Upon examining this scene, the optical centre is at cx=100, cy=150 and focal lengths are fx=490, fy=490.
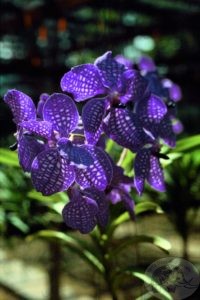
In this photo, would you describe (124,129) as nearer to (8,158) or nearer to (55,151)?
(55,151)

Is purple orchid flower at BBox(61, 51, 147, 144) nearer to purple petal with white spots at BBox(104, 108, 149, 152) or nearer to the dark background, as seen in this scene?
purple petal with white spots at BBox(104, 108, 149, 152)

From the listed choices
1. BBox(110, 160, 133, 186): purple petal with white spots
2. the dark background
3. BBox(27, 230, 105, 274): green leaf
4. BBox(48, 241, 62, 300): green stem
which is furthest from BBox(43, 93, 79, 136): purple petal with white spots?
the dark background

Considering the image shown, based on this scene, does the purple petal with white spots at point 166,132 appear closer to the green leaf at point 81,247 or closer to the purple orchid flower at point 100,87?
the purple orchid flower at point 100,87

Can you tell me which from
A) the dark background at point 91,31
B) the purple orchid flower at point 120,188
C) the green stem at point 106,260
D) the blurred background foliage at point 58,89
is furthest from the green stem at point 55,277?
the dark background at point 91,31

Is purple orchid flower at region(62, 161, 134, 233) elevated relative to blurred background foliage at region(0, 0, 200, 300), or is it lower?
elevated

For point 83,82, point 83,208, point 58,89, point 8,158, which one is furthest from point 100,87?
point 58,89

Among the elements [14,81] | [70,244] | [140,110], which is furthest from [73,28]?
[140,110]
